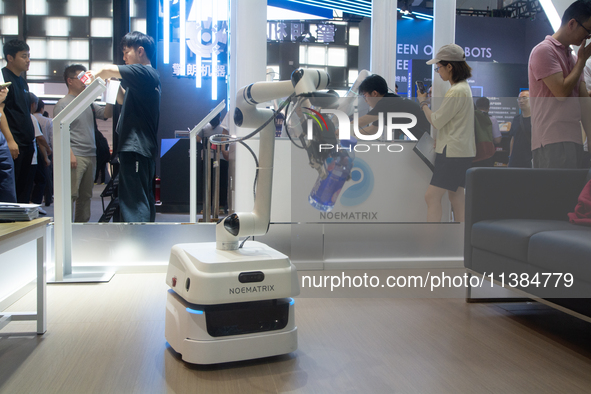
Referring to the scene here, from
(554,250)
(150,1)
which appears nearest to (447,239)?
(554,250)

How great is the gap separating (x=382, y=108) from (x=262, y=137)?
109 centimetres

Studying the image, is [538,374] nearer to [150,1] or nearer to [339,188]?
[339,188]

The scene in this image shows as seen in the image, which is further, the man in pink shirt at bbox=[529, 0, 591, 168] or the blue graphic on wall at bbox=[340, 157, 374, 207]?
the blue graphic on wall at bbox=[340, 157, 374, 207]

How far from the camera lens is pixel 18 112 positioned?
3.21 metres

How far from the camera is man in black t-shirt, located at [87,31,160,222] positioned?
3008 mm

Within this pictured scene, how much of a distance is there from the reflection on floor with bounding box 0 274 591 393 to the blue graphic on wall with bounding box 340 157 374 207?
56 centimetres

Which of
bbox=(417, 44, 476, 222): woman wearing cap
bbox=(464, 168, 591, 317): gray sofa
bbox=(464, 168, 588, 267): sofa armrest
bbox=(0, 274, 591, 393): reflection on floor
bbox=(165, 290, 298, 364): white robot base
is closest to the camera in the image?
bbox=(0, 274, 591, 393): reflection on floor

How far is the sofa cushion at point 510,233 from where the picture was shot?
76.2 inches

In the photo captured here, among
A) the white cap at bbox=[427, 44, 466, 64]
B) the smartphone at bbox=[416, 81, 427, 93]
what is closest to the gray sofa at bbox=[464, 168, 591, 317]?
the white cap at bbox=[427, 44, 466, 64]

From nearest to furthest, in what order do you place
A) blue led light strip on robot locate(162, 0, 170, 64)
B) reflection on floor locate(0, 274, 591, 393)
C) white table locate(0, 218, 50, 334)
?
reflection on floor locate(0, 274, 591, 393) → white table locate(0, 218, 50, 334) → blue led light strip on robot locate(162, 0, 170, 64)

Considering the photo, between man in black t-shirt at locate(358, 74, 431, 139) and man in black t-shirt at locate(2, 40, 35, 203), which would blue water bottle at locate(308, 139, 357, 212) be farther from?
man in black t-shirt at locate(2, 40, 35, 203)

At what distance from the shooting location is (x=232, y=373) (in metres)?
1.50

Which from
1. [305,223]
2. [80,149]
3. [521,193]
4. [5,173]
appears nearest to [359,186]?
[305,223]

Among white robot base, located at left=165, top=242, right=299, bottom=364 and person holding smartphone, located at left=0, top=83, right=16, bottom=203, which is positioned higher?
person holding smartphone, located at left=0, top=83, right=16, bottom=203
